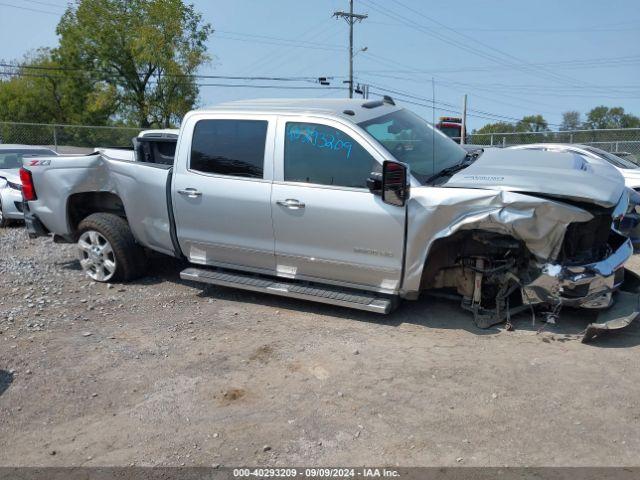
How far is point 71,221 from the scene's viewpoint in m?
6.71

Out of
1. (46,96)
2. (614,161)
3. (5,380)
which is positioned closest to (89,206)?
(5,380)

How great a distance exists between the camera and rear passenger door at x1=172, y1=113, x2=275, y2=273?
532cm

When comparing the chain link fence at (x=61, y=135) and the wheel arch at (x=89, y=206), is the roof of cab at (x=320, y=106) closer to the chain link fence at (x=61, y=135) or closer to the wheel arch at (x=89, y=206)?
the wheel arch at (x=89, y=206)

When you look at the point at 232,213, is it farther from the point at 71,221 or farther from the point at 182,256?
the point at 71,221

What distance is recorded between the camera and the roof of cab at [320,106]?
5.22 metres

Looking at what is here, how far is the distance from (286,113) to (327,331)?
2012 mm

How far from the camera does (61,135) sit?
72.2 feet

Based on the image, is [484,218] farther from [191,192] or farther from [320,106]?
[191,192]

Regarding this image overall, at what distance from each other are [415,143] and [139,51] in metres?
34.9

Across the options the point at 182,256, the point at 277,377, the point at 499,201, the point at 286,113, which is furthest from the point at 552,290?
the point at 182,256

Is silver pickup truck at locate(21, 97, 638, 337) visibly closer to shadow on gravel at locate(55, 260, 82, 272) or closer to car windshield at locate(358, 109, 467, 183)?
car windshield at locate(358, 109, 467, 183)

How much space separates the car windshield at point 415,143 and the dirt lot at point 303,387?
1.34 meters

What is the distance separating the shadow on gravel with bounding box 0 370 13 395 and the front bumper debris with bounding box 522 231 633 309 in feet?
13.3

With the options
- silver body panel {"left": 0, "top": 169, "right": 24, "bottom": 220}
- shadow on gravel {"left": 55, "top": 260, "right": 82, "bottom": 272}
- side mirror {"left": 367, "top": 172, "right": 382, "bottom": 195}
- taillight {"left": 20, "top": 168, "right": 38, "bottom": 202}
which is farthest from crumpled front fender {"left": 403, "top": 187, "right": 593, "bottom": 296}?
silver body panel {"left": 0, "top": 169, "right": 24, "bottom": 220}
